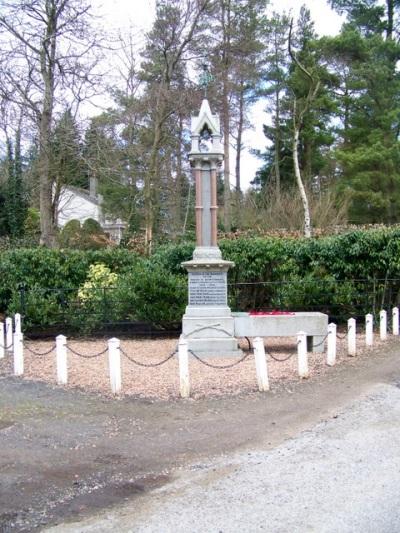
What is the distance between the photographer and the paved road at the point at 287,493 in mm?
3666

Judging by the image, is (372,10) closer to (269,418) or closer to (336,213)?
(336,213)

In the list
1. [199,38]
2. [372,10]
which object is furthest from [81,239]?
[372,10]

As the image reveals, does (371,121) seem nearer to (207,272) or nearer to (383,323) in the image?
(383,323)

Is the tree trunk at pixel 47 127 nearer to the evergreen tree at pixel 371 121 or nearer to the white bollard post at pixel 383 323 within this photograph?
the white bollard post at pixel 383 323

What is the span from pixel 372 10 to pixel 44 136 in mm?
23162

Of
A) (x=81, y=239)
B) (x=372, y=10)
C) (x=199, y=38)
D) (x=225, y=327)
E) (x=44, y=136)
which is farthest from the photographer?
(x=372, y=10)

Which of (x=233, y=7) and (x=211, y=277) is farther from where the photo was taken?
(x=233, y=7)

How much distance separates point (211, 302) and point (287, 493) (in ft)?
19.9

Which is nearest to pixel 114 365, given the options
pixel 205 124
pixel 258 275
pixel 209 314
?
pixel 209 314

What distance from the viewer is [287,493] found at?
4.17m

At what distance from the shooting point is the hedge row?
12.9 m

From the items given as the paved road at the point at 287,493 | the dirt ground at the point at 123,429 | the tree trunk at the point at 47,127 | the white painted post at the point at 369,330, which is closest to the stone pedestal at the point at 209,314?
the dirt ground at the point at 123,429

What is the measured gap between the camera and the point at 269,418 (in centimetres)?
633

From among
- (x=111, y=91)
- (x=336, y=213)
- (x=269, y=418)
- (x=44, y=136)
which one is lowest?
(x=269, y=418)
